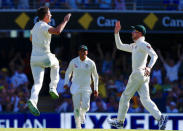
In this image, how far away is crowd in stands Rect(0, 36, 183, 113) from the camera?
17703 millimetres

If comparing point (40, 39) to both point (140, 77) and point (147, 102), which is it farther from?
point (147, 102)

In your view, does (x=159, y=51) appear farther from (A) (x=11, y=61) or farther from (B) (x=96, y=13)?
(A) (x=11, y=61)

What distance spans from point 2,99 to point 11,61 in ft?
9.52

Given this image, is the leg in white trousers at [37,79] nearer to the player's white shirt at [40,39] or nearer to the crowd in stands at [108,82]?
Result: the player's white shirt at [40,39]

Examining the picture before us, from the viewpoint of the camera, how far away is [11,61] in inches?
818

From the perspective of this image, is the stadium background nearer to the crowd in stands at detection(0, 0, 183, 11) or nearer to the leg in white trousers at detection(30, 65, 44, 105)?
the crowd in stands at detection(0, 0, 183, 11)

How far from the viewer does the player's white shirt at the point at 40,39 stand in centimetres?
1112

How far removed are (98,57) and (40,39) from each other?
1007 cm

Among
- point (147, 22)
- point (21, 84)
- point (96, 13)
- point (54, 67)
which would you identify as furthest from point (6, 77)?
point (54, 67)

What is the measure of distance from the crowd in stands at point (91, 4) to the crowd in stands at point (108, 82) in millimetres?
1638

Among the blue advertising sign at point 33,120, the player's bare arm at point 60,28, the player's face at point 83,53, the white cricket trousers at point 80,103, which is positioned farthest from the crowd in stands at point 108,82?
the player's bare arm at point 60,28

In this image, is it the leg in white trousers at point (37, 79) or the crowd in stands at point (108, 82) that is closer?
the leg in white trousers at point (37, 79)

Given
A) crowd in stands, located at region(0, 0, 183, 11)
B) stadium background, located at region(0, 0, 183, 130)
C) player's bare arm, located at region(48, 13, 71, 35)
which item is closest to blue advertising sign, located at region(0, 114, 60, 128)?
stadium background, located at region(0, 0, 183, 130)

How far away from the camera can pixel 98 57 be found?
21172 millimetres
